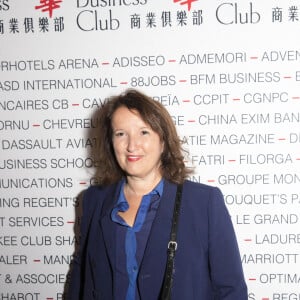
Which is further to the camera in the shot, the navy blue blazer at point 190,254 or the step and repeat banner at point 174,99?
the step and repeat banner at point 174,99

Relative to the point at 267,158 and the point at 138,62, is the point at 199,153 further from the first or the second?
the point at 138,62

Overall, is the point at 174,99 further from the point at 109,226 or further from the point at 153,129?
the point at 109,226

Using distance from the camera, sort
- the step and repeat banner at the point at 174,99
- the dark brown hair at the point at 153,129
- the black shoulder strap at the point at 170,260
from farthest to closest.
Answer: the step and repeat banner at the point at 174,99
the dark brown hair at the point at 153,129
the black shoulder strap at the point at 170,260

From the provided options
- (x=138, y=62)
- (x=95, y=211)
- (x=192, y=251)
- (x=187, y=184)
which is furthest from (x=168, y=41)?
(x=192, y=251)

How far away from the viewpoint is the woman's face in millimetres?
1315

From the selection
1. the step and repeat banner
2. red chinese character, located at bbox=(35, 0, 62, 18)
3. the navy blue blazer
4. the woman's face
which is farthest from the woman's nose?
red chinese character, located at bbox=(35, 0, 62, 18)

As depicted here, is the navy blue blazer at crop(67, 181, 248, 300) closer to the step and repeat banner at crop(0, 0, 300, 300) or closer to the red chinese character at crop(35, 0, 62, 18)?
the step and repeat banner at crop(0, 0, 300, 300)

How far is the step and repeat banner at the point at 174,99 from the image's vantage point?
165 centimetres

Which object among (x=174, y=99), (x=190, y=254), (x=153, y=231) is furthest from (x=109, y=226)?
(x=174, y=99)

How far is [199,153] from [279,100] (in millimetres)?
458

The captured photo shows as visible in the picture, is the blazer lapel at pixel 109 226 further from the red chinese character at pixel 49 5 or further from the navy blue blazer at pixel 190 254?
the red chinese character at pixel 49 5

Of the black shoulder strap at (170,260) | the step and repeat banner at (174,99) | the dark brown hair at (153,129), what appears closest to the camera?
the black shoulder strap at (170,260)

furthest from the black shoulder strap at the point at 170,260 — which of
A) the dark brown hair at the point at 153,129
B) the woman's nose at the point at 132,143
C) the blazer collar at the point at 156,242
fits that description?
the woman's nose at the point at 132,143

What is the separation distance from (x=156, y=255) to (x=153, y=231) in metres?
0.09
